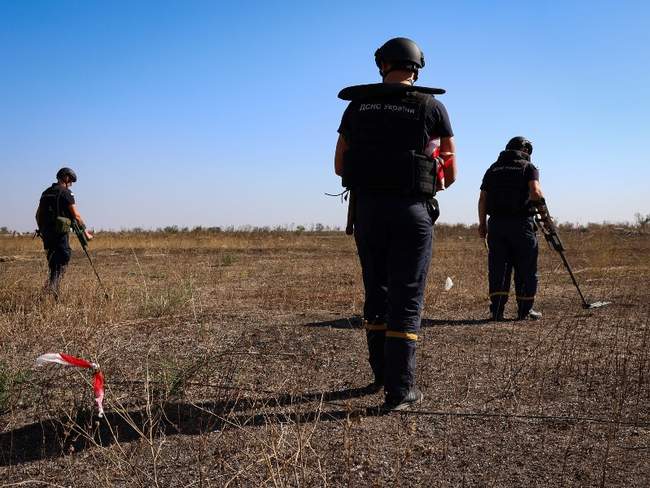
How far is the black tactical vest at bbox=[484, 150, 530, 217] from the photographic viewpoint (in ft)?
24.5

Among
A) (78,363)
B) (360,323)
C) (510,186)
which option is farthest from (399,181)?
(510,186)

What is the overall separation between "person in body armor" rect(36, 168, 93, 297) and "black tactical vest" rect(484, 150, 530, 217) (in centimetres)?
566

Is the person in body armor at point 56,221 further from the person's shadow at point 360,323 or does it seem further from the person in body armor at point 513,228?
the person in body armor at point 513,228

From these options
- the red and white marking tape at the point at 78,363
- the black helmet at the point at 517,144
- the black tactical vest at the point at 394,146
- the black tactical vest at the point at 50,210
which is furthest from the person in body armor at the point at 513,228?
the black tactical vest at the point at 50,210

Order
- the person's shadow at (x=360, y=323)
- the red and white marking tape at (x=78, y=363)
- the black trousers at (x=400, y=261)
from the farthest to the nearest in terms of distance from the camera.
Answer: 1. the person's shadow at (x=360, y=323)
2. the black trousers at (x=400, y=261)
3. the red and white marking tape at (x=78, y=363)

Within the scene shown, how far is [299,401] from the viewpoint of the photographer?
3986 mm

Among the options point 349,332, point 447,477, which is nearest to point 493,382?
point 447,477

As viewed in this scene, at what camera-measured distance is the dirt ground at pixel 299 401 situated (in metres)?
2.96

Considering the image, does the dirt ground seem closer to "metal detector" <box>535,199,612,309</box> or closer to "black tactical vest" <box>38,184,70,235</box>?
"metal detector" <box>535,199,612,309</box>

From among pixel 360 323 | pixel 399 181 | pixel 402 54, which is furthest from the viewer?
pixel 360 323

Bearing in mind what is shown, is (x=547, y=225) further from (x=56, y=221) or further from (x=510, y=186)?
(x=56, y=221)

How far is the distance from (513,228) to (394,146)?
405 cm

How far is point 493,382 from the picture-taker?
175 inches

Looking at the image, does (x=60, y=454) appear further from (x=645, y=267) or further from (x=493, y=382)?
(x=645, y=267)
